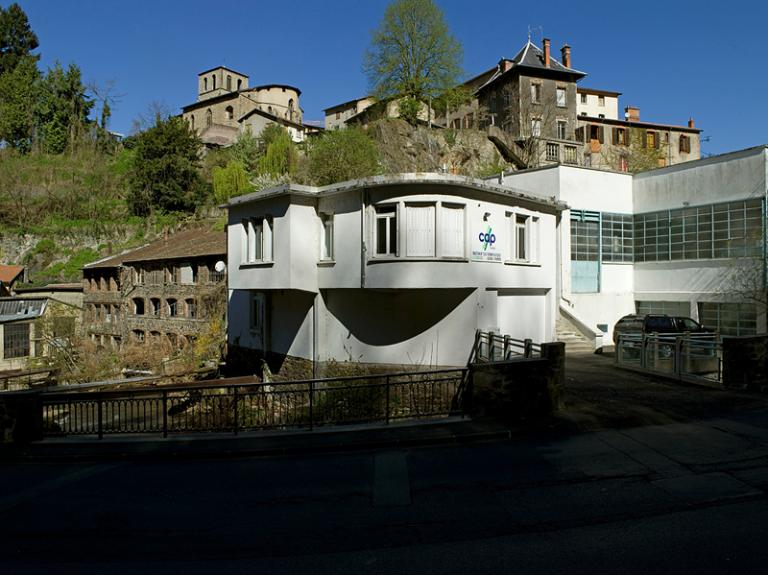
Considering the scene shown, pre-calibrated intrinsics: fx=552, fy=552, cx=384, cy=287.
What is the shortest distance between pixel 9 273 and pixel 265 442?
37.9m

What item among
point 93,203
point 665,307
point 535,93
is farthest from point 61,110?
point 665,307

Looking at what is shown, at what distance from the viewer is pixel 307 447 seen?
999cm

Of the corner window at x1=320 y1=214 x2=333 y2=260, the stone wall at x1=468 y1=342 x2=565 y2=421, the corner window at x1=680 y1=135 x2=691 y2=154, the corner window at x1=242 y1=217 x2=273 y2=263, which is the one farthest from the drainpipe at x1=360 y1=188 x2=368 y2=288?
the corner window at x1=680 y1=135 x2=691 y2=154

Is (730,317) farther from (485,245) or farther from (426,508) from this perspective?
(426,508)

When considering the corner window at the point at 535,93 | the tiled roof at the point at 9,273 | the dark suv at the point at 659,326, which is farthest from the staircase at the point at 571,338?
the tiled roof at the point at 9,273

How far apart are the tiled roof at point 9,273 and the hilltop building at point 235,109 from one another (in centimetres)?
2859

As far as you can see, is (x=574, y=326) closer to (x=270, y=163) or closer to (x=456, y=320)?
(x=456, y=320)

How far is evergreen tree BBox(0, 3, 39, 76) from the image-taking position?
2467 inches

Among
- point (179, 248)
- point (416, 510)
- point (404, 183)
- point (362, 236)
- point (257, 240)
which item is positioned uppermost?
point (404, 183)

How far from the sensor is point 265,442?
10336 mm

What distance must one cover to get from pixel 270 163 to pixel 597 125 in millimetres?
33349

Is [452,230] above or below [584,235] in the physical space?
below

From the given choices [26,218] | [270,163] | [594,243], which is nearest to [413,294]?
[594,243]

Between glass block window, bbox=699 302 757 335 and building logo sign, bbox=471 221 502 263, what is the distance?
12931 millimetres
